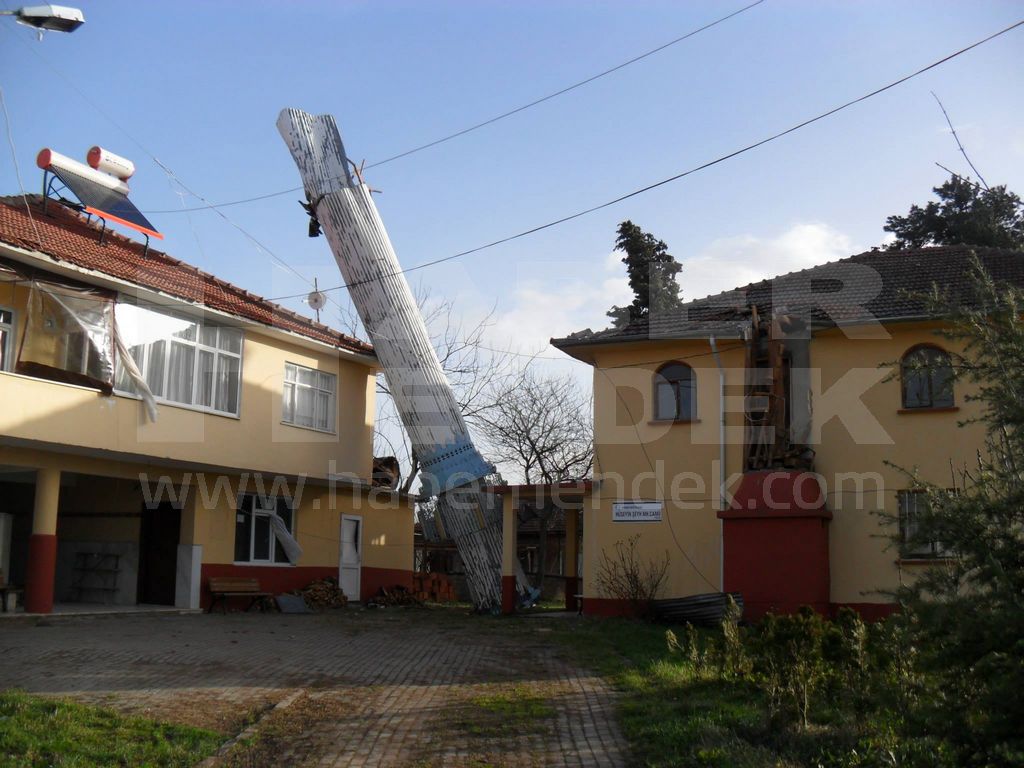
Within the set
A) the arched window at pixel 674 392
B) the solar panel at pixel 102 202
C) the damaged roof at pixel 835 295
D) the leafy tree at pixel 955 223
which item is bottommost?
the arched window at pixel 674 392

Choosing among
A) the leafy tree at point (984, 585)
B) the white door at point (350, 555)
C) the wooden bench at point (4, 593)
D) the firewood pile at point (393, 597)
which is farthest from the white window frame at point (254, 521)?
the leafy tree at point (984, 585)

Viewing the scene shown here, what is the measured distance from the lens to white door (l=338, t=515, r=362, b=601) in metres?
24.1

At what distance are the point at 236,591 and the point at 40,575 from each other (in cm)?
411

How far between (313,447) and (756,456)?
9.89 metres

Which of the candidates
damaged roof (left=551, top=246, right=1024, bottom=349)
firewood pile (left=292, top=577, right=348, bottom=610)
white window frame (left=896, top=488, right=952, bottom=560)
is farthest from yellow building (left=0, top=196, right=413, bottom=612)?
white window frame (left=896, top=488, right=952, bottom=560)

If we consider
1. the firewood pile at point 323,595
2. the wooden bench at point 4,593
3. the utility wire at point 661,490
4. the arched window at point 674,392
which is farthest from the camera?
the firewood pile at point 323,595

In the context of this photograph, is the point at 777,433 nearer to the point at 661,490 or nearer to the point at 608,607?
the point at 661,490

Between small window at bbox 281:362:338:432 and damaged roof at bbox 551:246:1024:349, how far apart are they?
240 inches

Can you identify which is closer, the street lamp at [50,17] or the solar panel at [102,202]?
the street lamp at [50,17]

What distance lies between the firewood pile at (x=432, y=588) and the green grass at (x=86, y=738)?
1819 cm

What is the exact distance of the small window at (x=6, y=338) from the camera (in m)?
16.3

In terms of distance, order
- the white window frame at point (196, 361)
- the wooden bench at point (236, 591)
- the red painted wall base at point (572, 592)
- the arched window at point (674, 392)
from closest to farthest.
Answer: the white window frame at point (196, 361), the arched window at point (674, 392), the wooden bench at point (236, 591), the red painted wall base at point (572, 592)

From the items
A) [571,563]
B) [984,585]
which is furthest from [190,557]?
[984,585]

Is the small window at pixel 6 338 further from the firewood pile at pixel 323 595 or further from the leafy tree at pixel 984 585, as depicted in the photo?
the leafy tree at pixel 984 585
